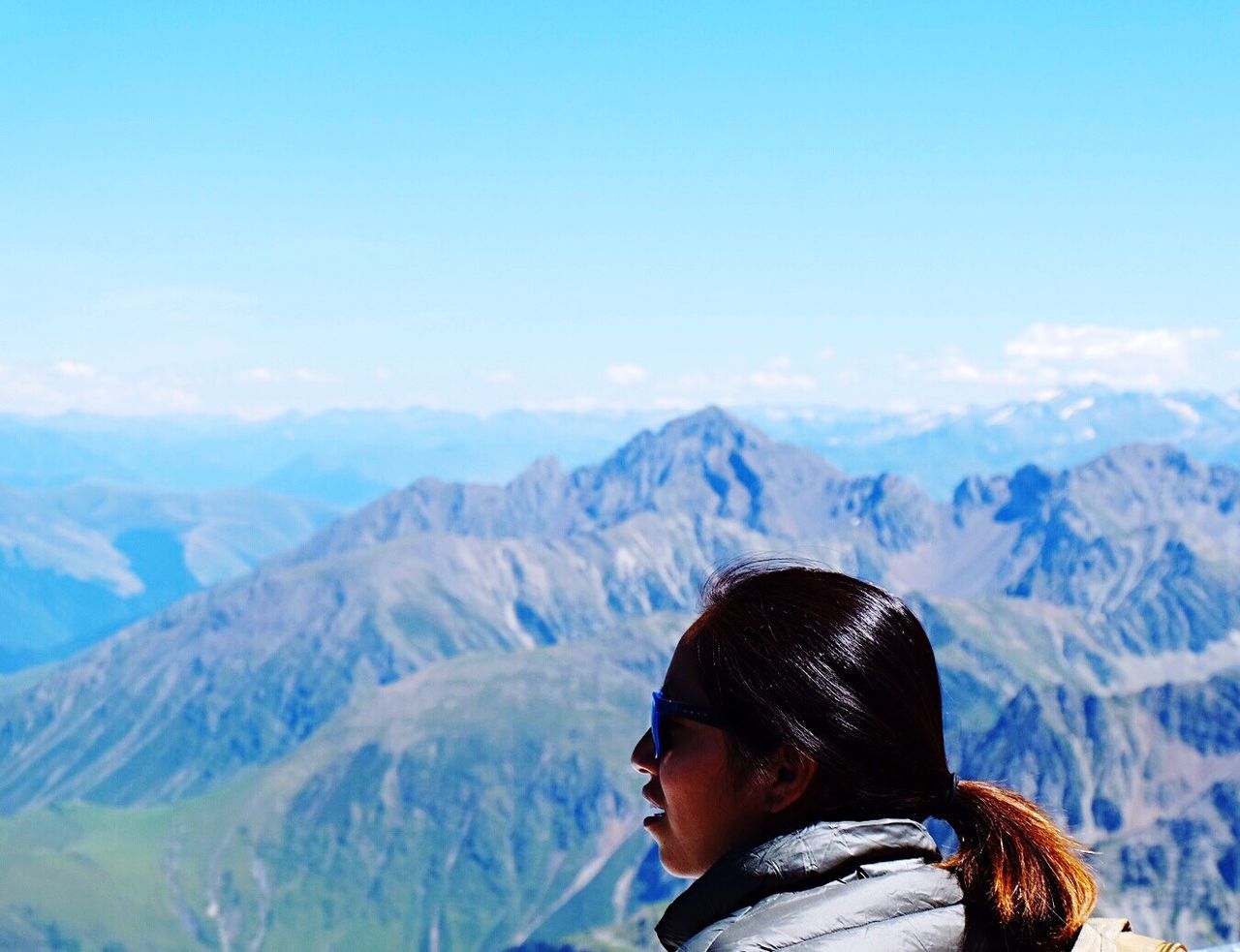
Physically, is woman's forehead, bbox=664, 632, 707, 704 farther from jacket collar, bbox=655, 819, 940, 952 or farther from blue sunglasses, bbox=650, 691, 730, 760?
jacket collar, bbox=655, 819, 940, 952

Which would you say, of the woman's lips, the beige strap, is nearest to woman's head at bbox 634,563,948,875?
the woman's lips

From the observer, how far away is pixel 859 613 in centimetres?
475

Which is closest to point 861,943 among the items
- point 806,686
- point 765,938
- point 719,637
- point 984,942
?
point 765,938

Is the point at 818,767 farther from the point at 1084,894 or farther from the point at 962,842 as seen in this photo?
the point at 1084,894

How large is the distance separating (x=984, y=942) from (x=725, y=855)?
905 mm

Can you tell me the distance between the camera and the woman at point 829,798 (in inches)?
171

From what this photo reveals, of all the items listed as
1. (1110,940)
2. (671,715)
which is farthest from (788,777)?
(1110,940)

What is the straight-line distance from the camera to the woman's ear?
4.71m

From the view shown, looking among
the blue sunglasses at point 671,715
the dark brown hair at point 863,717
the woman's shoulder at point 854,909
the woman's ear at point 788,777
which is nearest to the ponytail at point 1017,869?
the dark brown hair at point 863,717

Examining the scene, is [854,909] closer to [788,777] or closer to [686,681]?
[788,777]

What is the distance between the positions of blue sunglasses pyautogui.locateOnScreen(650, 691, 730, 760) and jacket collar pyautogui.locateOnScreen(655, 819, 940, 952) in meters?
0.48

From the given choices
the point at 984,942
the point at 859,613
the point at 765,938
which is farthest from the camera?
the point at 859,613

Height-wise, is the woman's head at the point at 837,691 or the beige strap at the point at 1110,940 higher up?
the woman's head at the point at 837,691

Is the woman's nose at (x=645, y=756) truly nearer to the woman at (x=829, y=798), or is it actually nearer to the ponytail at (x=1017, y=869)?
the woman at (x=829, y=798)
